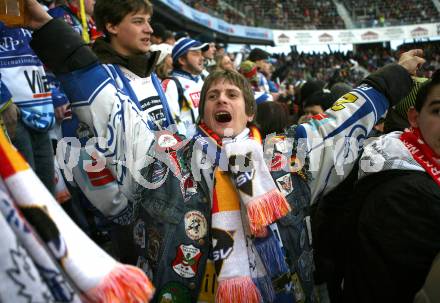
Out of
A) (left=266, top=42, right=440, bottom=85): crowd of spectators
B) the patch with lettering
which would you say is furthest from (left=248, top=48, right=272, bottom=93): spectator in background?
(left=266, top=42, right=440, bottom=85): crowd of spectators

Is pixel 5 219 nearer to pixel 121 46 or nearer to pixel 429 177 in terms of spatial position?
pixel 429 177

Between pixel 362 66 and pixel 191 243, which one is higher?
pixel 191 243

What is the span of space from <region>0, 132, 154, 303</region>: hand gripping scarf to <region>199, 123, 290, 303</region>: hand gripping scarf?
2.46 feet

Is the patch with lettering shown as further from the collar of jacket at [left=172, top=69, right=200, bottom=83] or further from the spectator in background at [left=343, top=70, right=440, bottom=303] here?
the collar of jacket at [left=172, top=69, right=200, bottom=83]

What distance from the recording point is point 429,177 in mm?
1694

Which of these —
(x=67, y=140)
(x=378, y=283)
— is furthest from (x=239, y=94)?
(x=378, y=283)

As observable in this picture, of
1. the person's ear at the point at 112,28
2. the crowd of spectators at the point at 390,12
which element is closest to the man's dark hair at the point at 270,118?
the person's ear at the point at 112,28

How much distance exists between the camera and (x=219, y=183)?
70.8 inches

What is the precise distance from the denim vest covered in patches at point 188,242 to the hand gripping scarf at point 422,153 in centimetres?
48

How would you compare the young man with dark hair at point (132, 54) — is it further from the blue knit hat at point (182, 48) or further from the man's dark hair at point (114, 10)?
the blue knit hat at point (182, 48)

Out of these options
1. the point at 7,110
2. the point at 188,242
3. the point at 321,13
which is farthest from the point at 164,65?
the point at 321,13

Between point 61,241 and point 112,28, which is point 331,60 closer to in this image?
point 112,28

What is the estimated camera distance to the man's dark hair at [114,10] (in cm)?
252

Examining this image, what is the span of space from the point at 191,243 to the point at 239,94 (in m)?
0.74
